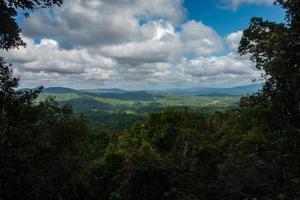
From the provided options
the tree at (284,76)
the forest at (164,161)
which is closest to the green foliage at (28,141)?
the forest at (164,161)

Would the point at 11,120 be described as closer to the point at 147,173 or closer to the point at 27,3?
the point at 27,3

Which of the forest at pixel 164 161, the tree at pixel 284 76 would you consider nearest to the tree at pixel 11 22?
the forest at pixel 164 161

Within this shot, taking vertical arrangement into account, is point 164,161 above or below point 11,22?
below

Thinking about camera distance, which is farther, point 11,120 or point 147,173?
point 147,173

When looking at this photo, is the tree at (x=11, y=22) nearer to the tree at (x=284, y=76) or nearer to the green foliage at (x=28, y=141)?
the green foliage at (x=28, y=141)

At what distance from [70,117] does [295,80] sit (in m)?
18.8

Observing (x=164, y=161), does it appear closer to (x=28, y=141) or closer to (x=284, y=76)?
(x=28, y=141)

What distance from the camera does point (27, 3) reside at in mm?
10664

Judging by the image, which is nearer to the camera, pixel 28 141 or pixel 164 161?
pixel 28 141

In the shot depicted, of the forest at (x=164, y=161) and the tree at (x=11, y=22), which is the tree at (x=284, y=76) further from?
the tree at (x=11, y=22)

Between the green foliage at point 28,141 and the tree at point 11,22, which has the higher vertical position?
the tree at point 11,22

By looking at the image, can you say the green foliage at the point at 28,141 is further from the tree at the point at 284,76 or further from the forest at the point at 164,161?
the tree at the point at 284,76

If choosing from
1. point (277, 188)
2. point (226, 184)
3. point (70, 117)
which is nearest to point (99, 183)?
point (70, 117)

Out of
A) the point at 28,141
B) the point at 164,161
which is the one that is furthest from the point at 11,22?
the point at 164,161
